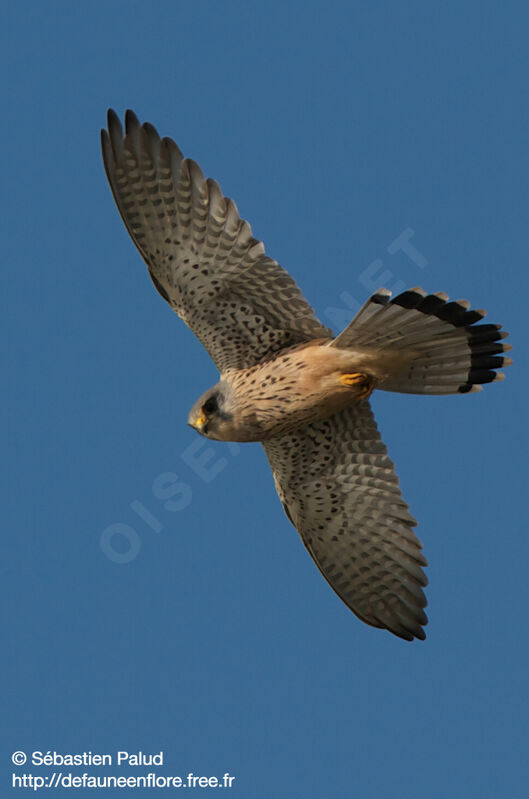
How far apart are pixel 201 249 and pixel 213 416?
110cm

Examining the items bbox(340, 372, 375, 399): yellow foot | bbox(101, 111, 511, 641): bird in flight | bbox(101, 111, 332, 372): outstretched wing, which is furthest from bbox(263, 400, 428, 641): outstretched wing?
bbox(101, 111, 332, 372): outstretched wing

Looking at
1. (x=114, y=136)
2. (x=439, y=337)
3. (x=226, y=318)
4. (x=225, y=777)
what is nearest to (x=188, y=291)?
(x=226, y=318)

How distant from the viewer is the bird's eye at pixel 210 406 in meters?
8.80

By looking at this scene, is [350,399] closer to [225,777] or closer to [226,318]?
[226,318]

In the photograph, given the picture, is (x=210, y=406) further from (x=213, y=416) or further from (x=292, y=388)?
(x=292, y=388)

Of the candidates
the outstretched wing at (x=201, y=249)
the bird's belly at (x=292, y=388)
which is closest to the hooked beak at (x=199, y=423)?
the bird's belly at (x=292, y=388)

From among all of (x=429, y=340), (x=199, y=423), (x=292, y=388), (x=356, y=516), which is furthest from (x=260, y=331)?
(x=356, y=516)

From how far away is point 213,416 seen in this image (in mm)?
8805

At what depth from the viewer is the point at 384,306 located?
329 inches

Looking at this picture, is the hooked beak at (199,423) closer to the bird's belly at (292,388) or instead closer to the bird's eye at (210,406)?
the bird's eye at (210,406)

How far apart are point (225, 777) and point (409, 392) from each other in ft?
9.22

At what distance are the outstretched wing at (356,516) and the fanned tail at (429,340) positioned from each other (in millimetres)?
543

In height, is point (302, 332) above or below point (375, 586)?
above

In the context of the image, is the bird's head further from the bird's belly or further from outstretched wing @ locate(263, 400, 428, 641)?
outstretched wing @ locate(263, 400, 428, 641)
